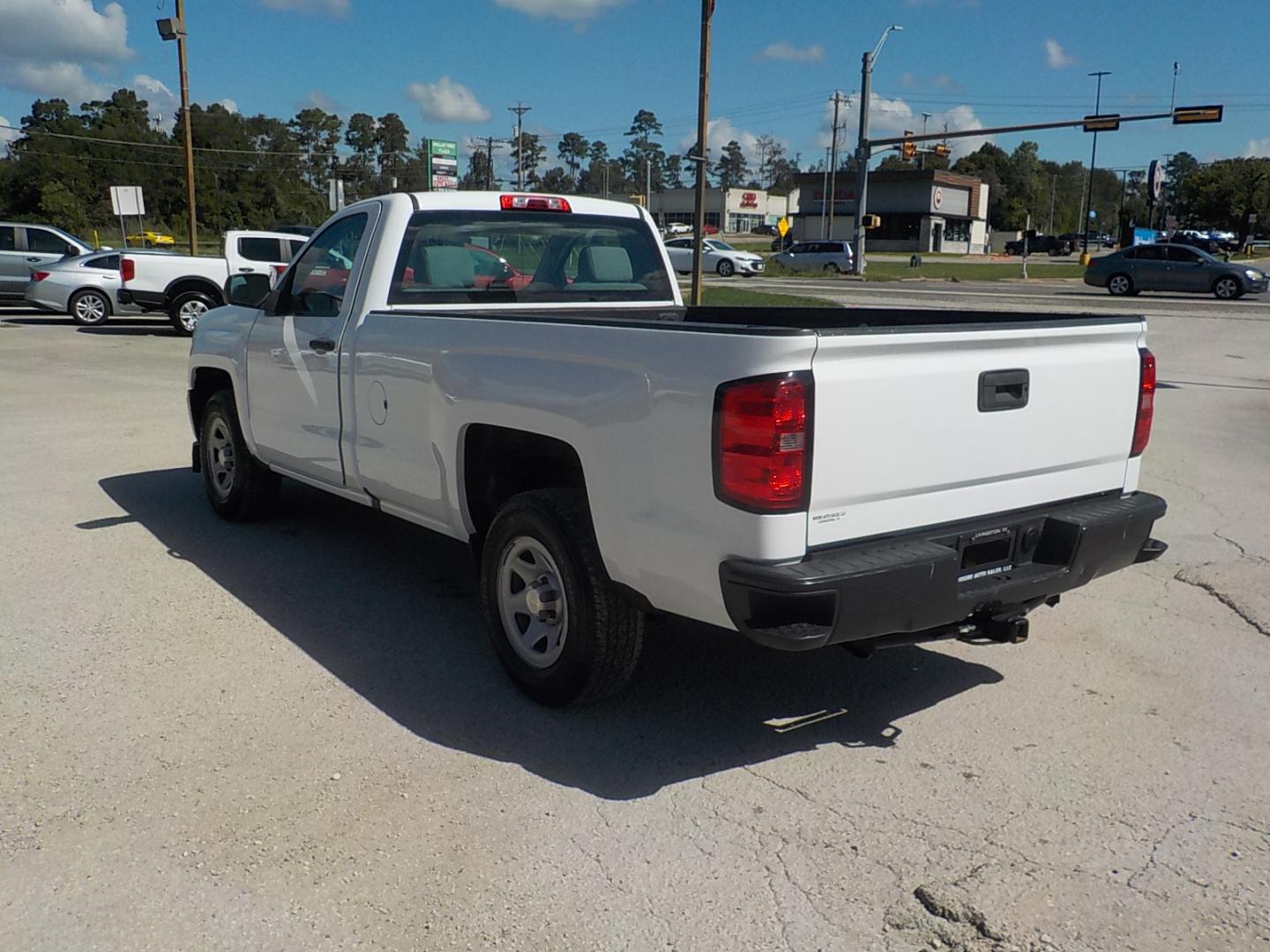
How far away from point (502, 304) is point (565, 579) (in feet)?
6.79

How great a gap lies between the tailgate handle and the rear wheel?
111 ft

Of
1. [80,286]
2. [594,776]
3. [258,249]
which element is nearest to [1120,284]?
[258,249]

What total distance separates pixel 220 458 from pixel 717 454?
477 centimetres

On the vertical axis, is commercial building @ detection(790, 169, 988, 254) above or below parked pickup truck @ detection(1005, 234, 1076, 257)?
above

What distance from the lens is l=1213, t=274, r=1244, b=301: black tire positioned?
108 ft

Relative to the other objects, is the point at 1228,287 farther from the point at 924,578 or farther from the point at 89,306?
the point at 924,578

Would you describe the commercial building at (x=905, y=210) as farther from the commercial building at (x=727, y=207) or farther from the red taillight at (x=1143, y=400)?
the red taillight at (x=1143, y=400)

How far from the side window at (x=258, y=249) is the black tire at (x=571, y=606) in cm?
1569

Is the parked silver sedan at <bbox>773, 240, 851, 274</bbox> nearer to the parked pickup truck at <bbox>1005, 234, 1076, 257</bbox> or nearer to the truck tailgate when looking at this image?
the parked pickup truck at <bbox>1005, 234, 1076, 257</bbox>

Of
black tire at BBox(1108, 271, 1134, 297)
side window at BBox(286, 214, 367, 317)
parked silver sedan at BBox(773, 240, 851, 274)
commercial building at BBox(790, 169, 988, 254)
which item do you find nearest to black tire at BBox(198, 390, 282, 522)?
side window at BBox(286, 214, 367, 317)

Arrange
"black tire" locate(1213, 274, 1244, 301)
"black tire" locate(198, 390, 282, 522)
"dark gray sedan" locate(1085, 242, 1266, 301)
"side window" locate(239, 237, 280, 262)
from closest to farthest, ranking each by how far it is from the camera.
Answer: "black tire" locate(198, 390, 282, 522), "side window" locate(239, 237, 280, 262), "black tire" locate(1213, 274, 1244, 301), "dark gray sedan" locate(1085, 242, 1266, 301)

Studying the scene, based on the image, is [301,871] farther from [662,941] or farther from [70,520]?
[70,520]

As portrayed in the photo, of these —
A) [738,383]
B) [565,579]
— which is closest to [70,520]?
[565,579]

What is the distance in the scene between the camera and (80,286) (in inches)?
811
